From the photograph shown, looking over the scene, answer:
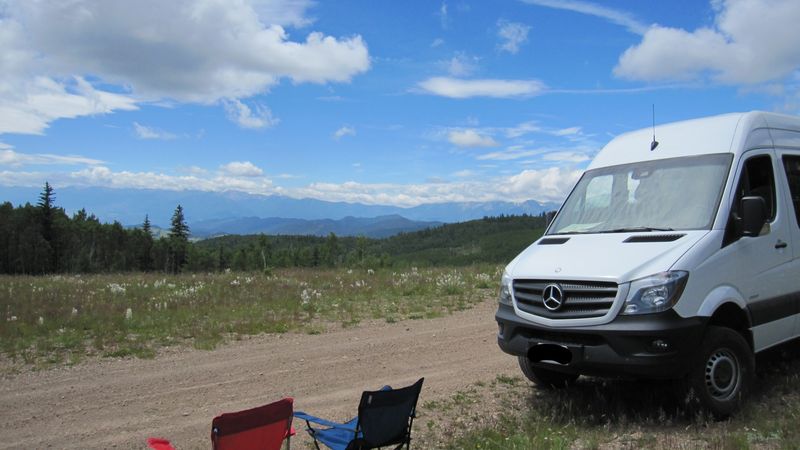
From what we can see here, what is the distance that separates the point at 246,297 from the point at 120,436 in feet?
27.8

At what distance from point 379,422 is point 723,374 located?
3.46m

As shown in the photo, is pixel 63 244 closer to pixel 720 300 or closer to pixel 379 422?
pixel 379 422

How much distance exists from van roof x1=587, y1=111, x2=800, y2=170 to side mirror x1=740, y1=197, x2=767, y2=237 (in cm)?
90

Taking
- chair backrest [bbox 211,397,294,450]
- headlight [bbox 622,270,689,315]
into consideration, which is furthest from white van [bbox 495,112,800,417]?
chair backrest [bbox 211,397,294,450]

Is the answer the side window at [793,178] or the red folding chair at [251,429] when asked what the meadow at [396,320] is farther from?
the side window at [793,178]

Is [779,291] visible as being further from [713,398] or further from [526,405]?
[526,405]

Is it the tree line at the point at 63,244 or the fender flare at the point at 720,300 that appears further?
the tree line at the point at 63,244

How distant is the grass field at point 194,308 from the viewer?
9.37 metres

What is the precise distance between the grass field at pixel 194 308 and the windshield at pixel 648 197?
231 inches

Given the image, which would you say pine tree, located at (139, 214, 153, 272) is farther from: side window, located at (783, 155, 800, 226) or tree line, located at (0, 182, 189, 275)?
side window, located at (783, 155, 800, 226)

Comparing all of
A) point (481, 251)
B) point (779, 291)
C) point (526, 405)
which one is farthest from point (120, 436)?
point (481, 251)

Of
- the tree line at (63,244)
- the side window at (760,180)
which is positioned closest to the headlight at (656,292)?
the side window at (760,180)

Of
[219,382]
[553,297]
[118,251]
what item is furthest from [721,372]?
[118,251]

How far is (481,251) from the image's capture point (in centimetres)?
15275
